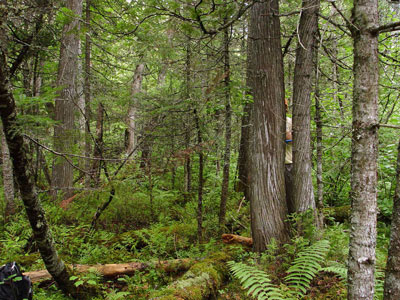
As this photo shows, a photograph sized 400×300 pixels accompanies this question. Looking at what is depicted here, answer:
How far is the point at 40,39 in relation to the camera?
6.50m

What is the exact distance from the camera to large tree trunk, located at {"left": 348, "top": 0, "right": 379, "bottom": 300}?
6.95ft

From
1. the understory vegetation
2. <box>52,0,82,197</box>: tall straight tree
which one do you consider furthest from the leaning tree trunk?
<box>52,0,82,197</box>: tall straight tree

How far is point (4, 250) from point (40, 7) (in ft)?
16.5

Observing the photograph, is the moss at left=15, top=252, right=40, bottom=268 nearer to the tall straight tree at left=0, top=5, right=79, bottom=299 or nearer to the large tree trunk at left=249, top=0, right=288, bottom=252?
the tall straight tree at left=0, top=5, right=79, bottom=299

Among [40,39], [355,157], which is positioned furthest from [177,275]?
[40,39]

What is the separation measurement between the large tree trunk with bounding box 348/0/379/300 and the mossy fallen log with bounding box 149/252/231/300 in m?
2.21

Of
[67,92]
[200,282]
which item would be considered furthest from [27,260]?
[67,92]

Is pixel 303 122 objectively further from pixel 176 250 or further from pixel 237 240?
pixel 176 250

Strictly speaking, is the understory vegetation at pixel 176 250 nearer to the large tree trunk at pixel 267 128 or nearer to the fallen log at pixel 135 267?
the fallen log at pixel 135 267

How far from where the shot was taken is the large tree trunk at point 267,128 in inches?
183

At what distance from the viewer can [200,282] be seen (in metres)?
3.91

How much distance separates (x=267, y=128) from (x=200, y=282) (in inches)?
115

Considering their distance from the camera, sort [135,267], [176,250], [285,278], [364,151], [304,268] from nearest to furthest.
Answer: [364,151]
[285,278]
[304,268]
[135,267]
[176,250]

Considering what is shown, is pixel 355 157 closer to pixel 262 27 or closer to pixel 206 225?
pixel 262 27
